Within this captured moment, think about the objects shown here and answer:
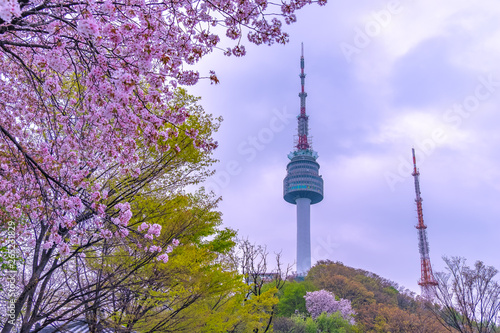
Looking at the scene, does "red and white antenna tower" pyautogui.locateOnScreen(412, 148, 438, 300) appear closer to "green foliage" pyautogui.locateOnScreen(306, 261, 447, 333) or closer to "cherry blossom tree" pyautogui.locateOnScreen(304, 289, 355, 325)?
"green foliage" pyautogui.locateOnScreen(306, 261, 447, 333)

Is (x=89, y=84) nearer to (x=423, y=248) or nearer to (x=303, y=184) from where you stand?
(x=423, y=248)

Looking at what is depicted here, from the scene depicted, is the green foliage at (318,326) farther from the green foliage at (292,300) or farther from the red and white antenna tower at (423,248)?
the red and white antenna tower at (423,248)

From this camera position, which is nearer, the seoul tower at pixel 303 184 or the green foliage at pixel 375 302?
the green foliage at pixel 375 302

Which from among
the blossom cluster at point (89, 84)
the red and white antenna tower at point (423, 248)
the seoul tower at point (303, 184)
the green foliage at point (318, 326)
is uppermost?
the seoul tower at point (303, 184)

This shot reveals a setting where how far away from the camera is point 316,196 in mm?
95188

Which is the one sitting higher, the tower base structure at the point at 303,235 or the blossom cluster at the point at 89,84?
the tower base structure at the point at 303,235

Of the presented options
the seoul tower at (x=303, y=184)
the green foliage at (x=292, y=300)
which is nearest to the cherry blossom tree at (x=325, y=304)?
the green foliage at (x=292, y=300)

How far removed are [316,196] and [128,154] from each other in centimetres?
9202

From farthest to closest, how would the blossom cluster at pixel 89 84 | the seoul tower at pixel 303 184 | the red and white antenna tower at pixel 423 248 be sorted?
1. the seoul tower at pixel 303 184
2. the red and white antenna tower at pixel 423 248
3. the blossom cluster at pixel 89 84

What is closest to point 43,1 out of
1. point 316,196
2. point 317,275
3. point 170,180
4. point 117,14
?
point 117,14

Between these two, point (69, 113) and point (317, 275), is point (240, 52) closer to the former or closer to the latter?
point (69, 113)

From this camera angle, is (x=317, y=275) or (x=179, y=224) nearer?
(x=179, y=224)

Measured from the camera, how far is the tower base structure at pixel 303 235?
88312 mm

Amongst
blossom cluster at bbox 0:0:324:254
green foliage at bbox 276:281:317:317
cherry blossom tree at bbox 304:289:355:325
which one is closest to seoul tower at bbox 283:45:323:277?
green foliage at bbox 276:281:317:317
